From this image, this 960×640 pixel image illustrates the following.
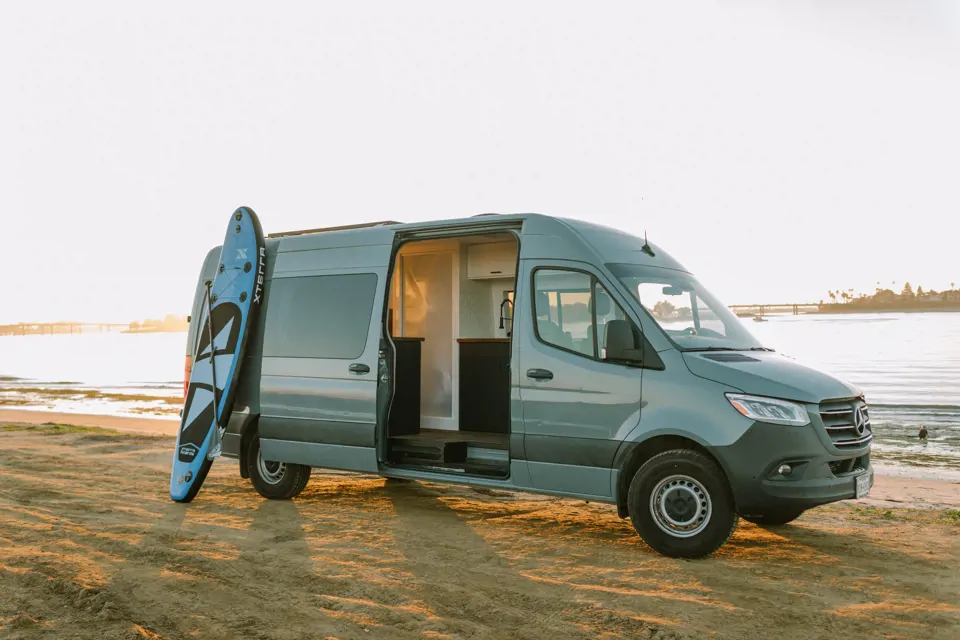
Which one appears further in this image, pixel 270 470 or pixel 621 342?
pixel 270 470

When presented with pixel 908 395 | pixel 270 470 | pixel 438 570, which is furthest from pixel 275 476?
pixel 908 395

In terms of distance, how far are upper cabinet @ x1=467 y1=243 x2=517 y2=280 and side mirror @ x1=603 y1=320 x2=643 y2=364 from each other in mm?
2779

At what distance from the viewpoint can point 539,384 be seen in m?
7.33

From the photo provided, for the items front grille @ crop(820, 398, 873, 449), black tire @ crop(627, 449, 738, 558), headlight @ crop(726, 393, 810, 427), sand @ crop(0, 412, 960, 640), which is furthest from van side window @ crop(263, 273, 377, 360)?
front grille @ crop(820, 398, 873, 449)

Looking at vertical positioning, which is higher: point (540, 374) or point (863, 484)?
point (540, 374)

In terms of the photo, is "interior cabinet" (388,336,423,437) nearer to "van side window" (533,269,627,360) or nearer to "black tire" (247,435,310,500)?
"black tire" (247,435,310,500)

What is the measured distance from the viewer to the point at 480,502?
933 cm

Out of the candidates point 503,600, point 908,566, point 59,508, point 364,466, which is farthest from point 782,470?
point 59,508

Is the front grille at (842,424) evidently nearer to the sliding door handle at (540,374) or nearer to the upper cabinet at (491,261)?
the sliding door handle at (540,374)

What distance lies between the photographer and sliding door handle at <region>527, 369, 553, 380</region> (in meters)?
7.27

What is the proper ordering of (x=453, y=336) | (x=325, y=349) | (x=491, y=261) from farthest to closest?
(x=453, y=336) → (x=491, y=261) → (x=325, y=349)

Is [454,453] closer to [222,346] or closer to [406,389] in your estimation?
[406,389]

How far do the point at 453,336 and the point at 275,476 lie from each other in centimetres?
248

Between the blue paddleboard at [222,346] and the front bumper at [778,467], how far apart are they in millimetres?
5307
